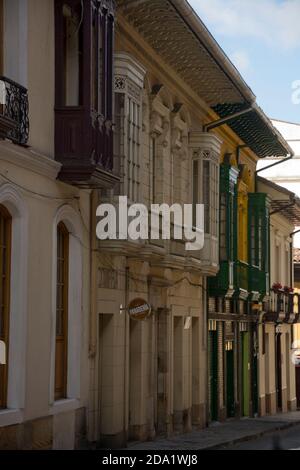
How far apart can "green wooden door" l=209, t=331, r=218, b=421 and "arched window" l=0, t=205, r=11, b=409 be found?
1411cm

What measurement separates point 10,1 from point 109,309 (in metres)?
6.07

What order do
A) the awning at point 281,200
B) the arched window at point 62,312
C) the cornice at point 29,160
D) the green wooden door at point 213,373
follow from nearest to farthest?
the cornice at point 29,160, the arched window at point 62,312, the green wooden door at point 213,373, the awning at point 281,200

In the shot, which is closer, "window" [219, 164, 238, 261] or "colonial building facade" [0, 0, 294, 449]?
"colonial building facade" [0, 0, 294, 449]

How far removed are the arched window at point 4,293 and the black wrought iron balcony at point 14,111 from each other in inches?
37.2

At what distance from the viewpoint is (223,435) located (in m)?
26.0

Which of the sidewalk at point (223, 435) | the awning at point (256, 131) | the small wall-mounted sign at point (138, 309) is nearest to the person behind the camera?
the small wall-mounted sign at point (138, 309)

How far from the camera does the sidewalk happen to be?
2222 cm

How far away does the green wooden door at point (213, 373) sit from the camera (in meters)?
29.9

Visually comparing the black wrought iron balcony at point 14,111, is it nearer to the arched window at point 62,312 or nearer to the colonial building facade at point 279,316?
the arched window at point 62,312

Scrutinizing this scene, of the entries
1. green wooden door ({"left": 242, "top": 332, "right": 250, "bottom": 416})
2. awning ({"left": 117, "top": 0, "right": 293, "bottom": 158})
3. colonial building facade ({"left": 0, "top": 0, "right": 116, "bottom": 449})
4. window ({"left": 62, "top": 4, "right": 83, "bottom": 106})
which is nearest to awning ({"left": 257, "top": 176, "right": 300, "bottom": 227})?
green wooden door ({"left": 242, "top": 332, "right": 250, "bottom": 416})

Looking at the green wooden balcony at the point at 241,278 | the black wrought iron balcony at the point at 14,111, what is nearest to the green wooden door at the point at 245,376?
the green wooden balcony at the point at 241,278

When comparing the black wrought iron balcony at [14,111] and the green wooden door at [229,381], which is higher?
the black wrought iron balcony at [14,111]

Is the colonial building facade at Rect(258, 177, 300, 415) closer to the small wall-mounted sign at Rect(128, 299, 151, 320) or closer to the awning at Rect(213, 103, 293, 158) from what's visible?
the awning at Rect(213, 103, 293, 158)

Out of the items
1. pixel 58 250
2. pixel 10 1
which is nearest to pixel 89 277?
pixel 58 250
